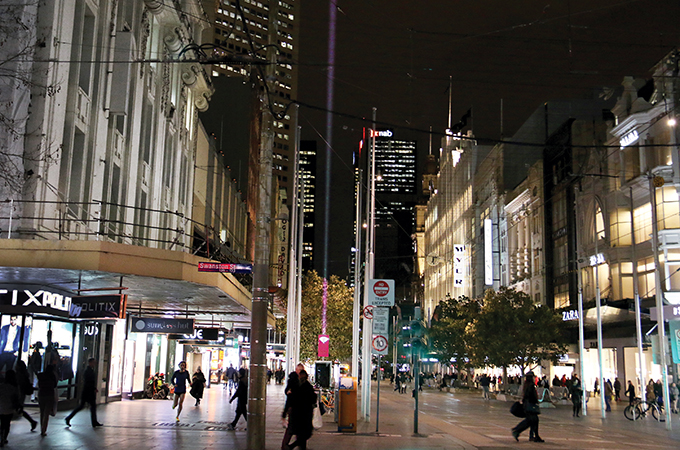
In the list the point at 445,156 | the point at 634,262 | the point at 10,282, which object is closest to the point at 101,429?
the point at 10,282

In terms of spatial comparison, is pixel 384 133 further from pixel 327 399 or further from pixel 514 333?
pixel 514 333

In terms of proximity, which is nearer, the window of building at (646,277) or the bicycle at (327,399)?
the bicycle at (327,399)

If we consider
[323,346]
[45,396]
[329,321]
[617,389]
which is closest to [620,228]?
[617,389]

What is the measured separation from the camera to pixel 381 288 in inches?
832

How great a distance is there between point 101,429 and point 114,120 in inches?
475

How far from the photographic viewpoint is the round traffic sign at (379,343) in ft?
67.8

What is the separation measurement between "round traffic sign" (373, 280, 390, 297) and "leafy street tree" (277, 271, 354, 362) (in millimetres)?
35802

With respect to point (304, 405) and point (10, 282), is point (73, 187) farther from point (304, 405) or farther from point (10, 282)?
point (304, 405)

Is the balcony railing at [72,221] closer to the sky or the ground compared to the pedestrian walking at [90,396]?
closer to the sky

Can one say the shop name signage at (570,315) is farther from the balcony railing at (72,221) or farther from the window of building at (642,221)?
the balcony railing at (72,221)

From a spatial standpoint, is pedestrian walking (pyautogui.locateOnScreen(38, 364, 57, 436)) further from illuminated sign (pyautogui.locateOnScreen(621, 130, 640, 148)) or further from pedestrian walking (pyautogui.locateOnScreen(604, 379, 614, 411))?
illuminated sign (pyautogui.locateOnScreen(621, 130, 640, 148))

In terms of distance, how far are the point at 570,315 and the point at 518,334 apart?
691 centimetres

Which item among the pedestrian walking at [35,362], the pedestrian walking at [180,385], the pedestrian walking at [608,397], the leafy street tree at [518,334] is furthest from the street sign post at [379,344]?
the leafy street tree at [518,334]

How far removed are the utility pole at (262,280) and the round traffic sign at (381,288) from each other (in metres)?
6.65
